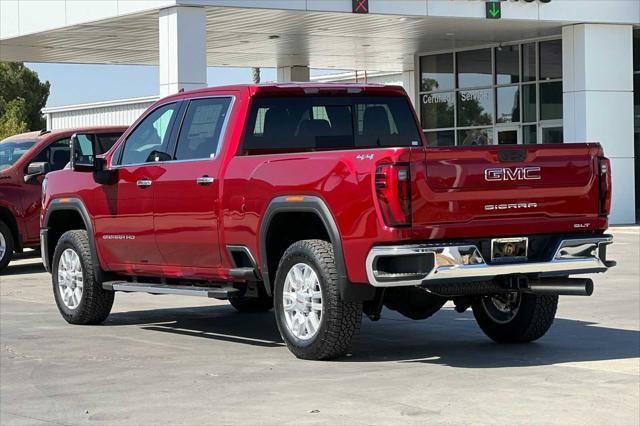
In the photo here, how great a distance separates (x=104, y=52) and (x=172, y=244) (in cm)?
2571

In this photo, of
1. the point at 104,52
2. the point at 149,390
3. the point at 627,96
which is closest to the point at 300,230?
→ the point at 149,390

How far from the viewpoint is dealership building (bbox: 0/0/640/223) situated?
27531mm

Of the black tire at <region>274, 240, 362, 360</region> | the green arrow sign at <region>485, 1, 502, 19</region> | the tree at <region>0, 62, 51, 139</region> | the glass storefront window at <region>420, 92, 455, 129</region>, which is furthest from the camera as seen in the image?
the tree at <region>0, 62, 51, 139</region>

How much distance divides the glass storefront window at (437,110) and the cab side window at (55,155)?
19880 millimetres

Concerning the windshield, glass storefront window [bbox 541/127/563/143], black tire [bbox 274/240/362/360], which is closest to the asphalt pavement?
black tire [bbox 274/240/362/360]

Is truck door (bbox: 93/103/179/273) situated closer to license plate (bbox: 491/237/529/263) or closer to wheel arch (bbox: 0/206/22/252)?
license plate (bbox: 491/237/529/263)

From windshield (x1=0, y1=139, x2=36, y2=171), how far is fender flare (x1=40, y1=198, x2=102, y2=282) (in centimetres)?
629

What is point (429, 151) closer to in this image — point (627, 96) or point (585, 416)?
point (585, 416)

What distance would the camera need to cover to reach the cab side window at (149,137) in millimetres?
11266

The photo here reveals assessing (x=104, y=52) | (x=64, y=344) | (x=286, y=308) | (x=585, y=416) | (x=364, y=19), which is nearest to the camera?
(x=585, y=416)

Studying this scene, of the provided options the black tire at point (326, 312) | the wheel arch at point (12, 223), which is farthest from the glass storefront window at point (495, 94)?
the black tire at point (326, 312)

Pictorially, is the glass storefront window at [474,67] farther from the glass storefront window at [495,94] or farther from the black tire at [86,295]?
the black tire at [86,295]

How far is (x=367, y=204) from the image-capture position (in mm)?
8867

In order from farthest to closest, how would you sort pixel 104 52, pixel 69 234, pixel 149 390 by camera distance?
pixel 104 52, pixel 69 234, pixel 149 390
